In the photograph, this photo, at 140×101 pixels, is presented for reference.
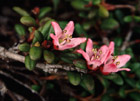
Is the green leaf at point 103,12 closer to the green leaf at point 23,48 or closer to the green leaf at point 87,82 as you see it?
the green leaf at point 87,82

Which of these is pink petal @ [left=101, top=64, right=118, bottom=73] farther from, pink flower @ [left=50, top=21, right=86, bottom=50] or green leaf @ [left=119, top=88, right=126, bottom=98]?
green leaf @ [left=119, top=88, right=126, bottom=98]

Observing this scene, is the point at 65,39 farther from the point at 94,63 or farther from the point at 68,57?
the point at 94,63

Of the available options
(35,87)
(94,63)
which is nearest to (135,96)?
(94,63)

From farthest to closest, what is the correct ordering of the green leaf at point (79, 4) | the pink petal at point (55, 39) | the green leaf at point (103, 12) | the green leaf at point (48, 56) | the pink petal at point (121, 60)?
the green leaf at point (79, 4)
the green leaf at point (103, 12)
the pink petal at point (121, 60)
the green leaf at point (48, 56)
the pink petal at point (55, 39)

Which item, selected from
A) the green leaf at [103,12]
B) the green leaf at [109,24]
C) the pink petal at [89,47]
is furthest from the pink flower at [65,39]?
the green leaf at [109,24]

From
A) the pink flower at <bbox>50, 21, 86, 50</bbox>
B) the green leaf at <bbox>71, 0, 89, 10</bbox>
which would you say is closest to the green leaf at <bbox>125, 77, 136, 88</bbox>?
the pink flower at <bbox>50, 21, 86, 50</bbox>

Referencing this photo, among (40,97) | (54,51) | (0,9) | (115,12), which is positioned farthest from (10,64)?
(115,12)

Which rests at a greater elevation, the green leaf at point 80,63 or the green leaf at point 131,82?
the green leaf at point 80,63
